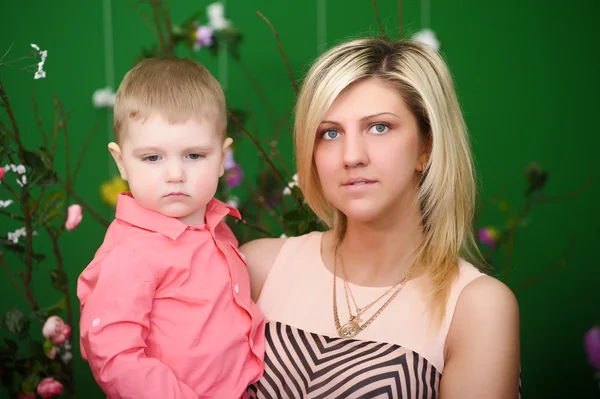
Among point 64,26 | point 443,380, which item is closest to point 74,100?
point 64,26

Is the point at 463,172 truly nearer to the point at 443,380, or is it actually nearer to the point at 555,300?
the point at 443,380

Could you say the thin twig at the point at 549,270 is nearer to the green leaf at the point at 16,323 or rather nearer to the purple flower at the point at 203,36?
the purple flower at the point at 203,36

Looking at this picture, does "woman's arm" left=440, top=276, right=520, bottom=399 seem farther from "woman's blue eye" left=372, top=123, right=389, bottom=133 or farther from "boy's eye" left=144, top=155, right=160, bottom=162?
"boy's eye" left=144, top=155, right=160, bottom=162

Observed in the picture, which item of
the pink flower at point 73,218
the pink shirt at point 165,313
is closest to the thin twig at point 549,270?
the pink shirt at point 165,313

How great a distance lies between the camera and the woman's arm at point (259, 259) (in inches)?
81.4

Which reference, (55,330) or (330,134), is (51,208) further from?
(330,134)

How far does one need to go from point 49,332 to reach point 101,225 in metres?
1.07

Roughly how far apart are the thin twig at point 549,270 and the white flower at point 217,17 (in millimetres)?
1757

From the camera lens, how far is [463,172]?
1.88 metres

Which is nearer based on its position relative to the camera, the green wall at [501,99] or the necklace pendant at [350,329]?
the necklace pendant at [350,329]

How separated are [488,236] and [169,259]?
6.65 ft

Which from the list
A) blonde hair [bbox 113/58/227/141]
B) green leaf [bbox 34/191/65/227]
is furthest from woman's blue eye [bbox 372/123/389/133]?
green leaf [bbox 34/191/65/227]

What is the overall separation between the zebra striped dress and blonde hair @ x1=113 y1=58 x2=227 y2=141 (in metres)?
0.51

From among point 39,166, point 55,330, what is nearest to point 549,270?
point 55,330
